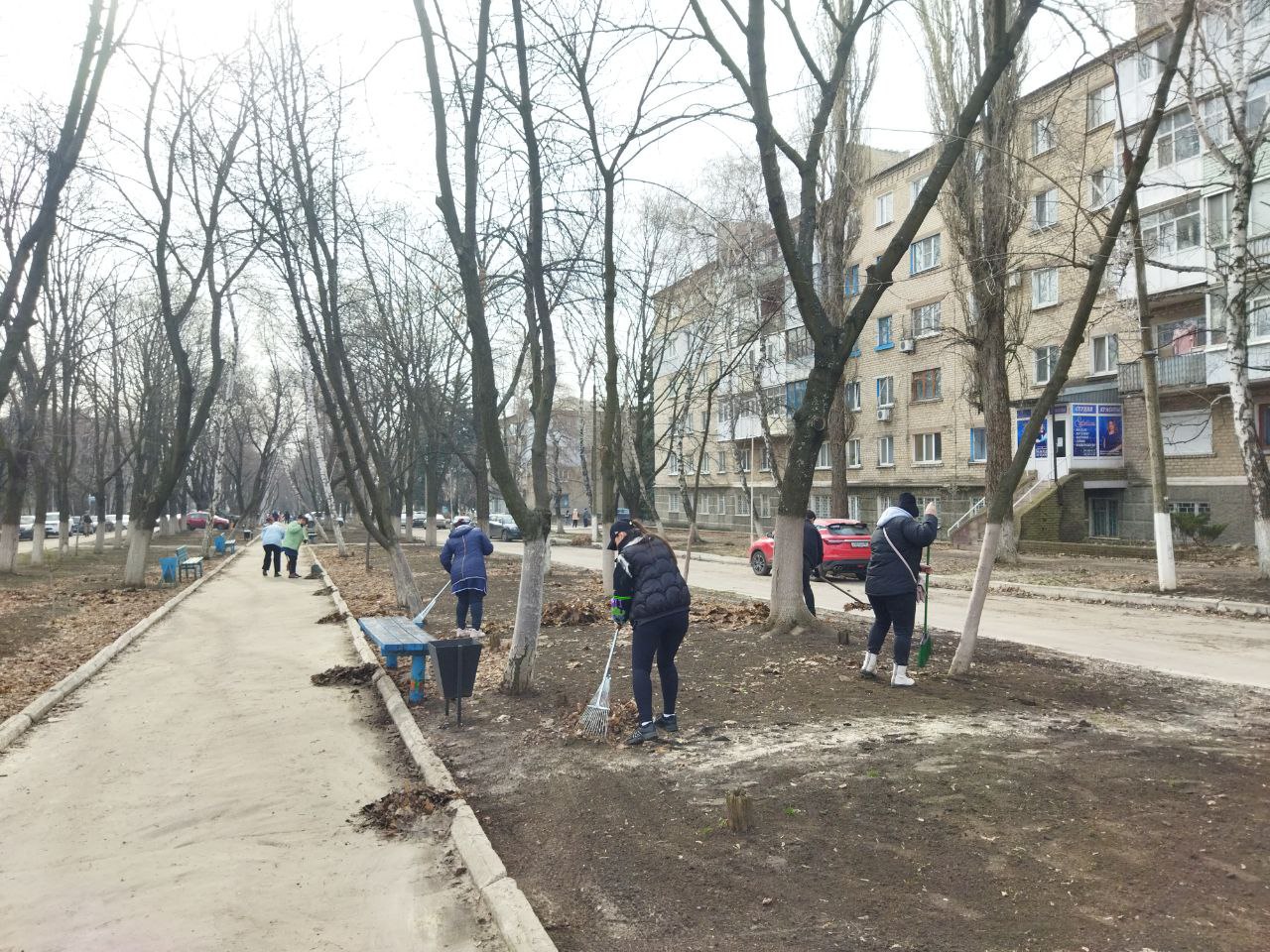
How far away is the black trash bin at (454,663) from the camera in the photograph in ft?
22.6

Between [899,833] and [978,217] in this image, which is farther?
[978,217]

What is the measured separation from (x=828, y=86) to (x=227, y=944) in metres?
9.46

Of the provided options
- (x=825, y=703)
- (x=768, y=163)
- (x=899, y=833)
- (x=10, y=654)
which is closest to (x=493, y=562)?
(x=10, y=654)

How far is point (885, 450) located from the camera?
38.1m

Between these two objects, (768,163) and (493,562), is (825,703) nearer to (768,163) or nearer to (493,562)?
(768,163)

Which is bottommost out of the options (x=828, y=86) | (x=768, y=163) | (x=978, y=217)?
(x=768, y=163)

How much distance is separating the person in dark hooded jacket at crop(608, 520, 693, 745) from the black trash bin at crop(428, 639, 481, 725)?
1406 millimetres

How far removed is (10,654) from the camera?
34.4 ft

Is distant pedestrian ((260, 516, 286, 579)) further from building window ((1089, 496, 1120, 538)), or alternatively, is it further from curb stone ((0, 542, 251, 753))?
building window ((1089, 496, 1120, 538))

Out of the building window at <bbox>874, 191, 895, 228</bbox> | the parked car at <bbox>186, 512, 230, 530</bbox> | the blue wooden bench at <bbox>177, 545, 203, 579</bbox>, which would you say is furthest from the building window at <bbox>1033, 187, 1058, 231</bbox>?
the parked car at <bbox>186, 512, 230, 530</bbox>

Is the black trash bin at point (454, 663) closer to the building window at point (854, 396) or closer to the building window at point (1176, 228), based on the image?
the building window at point (1176, 228)

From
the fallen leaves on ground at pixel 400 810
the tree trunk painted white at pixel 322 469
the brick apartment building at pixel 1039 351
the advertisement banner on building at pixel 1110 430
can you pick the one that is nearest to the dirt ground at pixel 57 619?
the fallen leaves on ground at pixel 400 810

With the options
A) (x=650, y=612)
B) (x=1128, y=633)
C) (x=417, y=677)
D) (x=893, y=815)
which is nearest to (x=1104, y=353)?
(x=1128, y=633)

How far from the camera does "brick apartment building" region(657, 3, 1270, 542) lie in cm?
2250
